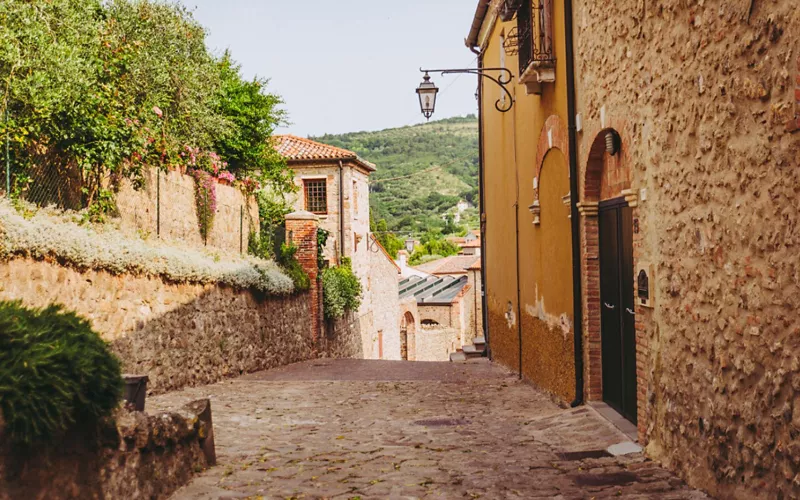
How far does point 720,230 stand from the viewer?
4.48 meters

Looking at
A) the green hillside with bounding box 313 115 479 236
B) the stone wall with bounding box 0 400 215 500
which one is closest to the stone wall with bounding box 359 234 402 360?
the stone wall with bounding box 0 400 215 500

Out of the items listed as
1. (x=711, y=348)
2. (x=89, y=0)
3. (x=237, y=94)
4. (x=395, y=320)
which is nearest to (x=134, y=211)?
(x=89, y=0)

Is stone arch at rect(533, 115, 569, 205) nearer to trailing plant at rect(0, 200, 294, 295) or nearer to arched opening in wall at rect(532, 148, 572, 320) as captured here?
arched opening in wall at rect(532, 148, 572, 320)

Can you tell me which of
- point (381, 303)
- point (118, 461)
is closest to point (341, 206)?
point (381, 303)

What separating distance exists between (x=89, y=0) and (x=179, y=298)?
632 cm

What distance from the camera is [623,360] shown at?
716cm

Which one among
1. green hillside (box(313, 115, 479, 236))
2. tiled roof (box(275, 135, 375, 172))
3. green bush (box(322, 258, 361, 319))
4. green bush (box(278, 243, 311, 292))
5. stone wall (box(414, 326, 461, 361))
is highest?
green hillside (box(313, 115, 479, 236))

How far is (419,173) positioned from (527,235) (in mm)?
89412

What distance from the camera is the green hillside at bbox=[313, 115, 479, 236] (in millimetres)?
95250

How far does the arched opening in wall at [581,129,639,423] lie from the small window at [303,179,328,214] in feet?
81.7

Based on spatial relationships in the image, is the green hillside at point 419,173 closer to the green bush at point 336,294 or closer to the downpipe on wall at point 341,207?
the downpipe on wall at point 341,207

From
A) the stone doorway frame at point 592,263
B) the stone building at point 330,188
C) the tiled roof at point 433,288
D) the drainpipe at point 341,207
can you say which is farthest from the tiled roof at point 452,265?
the stone doorway frame at point 592,263

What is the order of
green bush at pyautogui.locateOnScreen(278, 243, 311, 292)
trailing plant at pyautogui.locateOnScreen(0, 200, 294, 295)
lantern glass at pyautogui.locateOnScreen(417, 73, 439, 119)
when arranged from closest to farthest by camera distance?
trailing plant at pyautogui.locateOnScreen(0, 200, 294, 295) → lantern glass at pyautogui.locateOnScreen(417, 73, 439, 119) → green bush at pyautogui.locateOnScreen(278, 243, 311, 292)

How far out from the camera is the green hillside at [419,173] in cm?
9525
